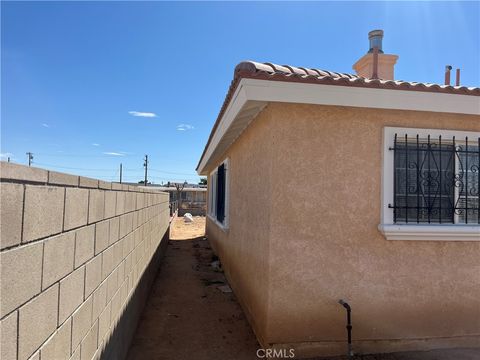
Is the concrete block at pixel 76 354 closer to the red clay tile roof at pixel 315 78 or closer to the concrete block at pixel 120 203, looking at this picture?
the concrete block at pixel 120 203

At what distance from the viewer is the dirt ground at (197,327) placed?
13.8 feet

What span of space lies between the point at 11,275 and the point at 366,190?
3.68m

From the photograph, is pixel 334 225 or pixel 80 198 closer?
pixel 80 198

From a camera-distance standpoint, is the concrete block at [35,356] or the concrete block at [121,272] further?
the concrete block at [121,272]

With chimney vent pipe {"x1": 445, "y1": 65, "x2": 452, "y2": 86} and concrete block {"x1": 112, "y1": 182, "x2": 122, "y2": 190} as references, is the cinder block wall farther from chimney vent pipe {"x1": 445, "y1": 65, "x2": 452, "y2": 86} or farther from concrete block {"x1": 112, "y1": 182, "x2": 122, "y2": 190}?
chimney vent pipe {"x1": 445, "y1": 65, "x2": 452, "y2": 86}

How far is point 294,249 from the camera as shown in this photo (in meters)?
4.05

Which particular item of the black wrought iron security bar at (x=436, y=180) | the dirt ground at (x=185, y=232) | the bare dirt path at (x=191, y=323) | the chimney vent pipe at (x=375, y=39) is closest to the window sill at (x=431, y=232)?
the black wrought iron security bar at (x=436, y=180)

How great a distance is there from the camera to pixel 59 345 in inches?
73.1

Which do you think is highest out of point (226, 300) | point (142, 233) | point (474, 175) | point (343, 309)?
point (474, 175)

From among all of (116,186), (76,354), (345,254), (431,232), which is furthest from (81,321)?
(431,232)

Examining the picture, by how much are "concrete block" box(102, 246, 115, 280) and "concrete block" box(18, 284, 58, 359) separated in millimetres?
1070

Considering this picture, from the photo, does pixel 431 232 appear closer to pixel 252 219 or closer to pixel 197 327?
pixel 252 219

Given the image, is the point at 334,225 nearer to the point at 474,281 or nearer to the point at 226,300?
the point at 474,281

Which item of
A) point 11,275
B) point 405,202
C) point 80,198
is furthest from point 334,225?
point 11,275
